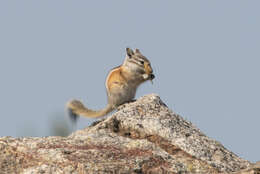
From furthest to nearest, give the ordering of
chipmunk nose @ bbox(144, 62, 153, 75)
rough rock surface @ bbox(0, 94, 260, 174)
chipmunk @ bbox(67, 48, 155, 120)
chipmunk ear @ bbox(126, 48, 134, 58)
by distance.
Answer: chipmunk ear @ bbox(126, 48, 134, 58) → chipmunk nose @ bbox(144, 62, 153, 75) → chipmunk @ bbox(67, 48, 155, 120) → rough rock surface @ bbox(0, 94, 260, 174)

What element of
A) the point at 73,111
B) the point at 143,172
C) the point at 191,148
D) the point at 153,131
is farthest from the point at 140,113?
Answer: the point at 73,111

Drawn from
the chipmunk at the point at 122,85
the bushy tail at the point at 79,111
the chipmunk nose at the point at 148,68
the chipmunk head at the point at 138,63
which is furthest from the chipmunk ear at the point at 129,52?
the bushy tail at the point at 79,111

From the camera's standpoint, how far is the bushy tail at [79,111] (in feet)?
49.2

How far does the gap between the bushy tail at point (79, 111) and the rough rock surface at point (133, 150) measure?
441 centimetres

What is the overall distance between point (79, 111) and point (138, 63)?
2069mm

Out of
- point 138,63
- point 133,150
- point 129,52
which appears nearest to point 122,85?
point 138,63

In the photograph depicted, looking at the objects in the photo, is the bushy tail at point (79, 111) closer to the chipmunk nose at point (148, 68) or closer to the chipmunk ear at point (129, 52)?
the chipmunk nose at point (148, 68)

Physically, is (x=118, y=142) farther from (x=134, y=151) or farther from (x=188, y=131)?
(x=188, y=131)

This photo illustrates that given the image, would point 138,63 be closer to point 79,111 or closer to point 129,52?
point 129,52

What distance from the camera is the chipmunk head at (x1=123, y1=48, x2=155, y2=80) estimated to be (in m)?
15.0

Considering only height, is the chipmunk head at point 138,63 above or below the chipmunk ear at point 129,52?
below

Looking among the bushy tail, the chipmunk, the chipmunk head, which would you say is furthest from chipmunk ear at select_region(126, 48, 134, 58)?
the bushy tail

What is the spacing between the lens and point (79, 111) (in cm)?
1504

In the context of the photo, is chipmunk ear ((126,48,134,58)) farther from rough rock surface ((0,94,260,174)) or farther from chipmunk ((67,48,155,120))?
rough rock surface ((0,94,260,174))
